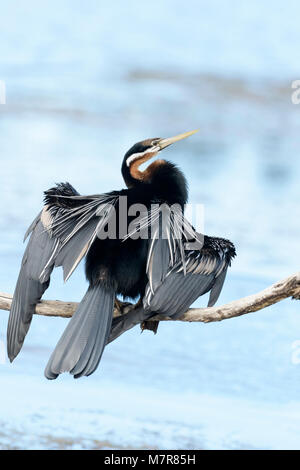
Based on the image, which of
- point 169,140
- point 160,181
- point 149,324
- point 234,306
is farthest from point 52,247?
point 169,140

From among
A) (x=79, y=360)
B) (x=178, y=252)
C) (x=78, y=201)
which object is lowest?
(x=79, y=360)

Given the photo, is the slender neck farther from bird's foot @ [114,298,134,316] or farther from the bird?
bird's foot @ [114,298,134,316]

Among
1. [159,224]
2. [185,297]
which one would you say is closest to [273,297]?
[185,297]

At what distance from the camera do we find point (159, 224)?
2934 mm

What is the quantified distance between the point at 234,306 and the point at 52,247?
2.46ft

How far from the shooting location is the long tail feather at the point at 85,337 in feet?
8.39

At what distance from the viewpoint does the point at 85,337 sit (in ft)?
8.63

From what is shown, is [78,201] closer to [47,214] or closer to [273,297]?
[47,214]

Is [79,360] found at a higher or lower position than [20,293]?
lower

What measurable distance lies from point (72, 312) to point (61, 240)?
287mm

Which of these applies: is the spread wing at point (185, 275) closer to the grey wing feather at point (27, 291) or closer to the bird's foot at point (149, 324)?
the bird's foot at point (149, 324)

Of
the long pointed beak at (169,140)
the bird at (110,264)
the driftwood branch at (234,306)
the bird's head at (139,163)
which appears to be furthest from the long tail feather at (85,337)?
the long pointed beak at (169,140)

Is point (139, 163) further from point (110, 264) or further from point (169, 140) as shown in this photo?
point (110, 264)

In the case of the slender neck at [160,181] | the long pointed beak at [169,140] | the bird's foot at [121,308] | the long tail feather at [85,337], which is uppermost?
the long pointed beak at [169,140]
